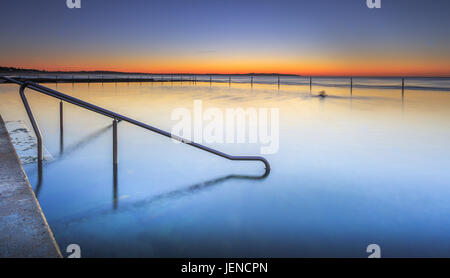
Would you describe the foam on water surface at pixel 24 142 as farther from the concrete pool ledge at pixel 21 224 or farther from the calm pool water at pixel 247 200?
the concrete pool ledge at pixel 21 224

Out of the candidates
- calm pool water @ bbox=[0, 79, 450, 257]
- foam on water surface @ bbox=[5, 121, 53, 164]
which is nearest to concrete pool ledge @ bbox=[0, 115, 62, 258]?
calm pool water @ bbox=[0, 79, 450, 257]

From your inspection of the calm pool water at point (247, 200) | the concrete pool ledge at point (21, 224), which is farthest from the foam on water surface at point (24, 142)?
the concrete pool ledge at point (21, 224)

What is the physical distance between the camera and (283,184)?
4.57 m

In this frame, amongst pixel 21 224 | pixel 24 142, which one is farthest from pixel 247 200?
pixel 24 142

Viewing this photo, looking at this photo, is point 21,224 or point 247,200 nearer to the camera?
point 21,224

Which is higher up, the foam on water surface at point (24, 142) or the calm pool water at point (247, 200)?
the foam on water surface at point (24, 142)

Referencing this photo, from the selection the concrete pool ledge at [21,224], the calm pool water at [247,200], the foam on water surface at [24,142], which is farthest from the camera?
the foam on water surface at [24,142]

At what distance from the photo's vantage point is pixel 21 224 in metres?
2.54

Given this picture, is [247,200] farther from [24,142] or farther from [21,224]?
[24,142]

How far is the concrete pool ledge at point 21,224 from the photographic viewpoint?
2177 millimetres

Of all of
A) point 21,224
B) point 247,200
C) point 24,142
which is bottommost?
point 247,200

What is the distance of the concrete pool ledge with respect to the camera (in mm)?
2177

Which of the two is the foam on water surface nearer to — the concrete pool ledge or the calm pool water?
the calm pool water
